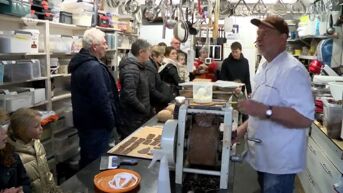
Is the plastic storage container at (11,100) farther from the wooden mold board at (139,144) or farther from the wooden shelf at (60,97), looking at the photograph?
the wooden mold board at (139,144)

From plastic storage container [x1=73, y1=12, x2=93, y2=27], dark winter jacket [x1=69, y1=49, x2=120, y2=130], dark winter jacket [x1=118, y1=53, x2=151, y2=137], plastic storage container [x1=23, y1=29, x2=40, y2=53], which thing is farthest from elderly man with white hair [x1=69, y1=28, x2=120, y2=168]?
plastic storage container [x1=73, y1=12, x2=93, y2=27]

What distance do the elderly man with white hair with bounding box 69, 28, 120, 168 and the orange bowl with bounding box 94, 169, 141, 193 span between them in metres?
1.15

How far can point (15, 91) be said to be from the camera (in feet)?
9.94

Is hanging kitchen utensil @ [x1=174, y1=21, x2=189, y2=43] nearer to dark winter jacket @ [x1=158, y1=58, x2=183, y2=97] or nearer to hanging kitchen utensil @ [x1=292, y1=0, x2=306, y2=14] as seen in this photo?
dark winter jacket @ [x1=158, y1=58, x2=183, y2=97]

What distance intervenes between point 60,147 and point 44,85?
0.76 m

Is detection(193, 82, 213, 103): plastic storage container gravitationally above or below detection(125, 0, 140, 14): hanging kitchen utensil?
below

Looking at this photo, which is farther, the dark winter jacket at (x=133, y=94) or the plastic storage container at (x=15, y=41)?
the dark winter jacket at (x=133, y=94)

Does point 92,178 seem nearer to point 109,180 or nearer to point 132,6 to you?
point 109,180

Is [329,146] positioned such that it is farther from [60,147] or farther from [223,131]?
[60,147]

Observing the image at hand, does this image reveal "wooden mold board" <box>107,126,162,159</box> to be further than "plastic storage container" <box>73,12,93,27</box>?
No

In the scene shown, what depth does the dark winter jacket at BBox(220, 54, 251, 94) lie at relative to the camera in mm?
4898

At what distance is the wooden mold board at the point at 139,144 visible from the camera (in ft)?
5.98

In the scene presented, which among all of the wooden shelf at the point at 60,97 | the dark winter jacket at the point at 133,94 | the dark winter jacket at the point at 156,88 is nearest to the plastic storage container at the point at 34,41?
the wooden shelf at the point at 60,97

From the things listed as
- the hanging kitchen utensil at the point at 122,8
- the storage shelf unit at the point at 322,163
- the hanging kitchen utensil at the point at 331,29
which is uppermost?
the hanging kitchen utensil at the point at 122,8
